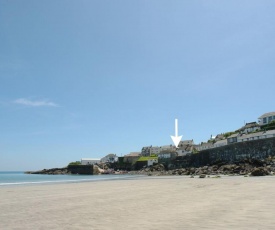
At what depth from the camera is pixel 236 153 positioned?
70438 millimetres

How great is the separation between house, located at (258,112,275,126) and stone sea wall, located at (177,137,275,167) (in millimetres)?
33397

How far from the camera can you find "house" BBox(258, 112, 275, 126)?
102m

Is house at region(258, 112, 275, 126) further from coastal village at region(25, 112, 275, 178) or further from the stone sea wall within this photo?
the stone sea wall

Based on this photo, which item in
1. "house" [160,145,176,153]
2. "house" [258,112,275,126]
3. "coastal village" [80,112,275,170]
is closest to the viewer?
"coastal village" [80,112,275,170]

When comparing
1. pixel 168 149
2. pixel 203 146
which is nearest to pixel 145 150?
pixel 168 149

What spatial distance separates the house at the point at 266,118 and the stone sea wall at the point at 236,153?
33.4m

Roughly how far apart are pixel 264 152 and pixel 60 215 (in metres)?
60.6

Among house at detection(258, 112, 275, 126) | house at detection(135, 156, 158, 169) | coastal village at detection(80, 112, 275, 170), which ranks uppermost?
house at detection(258, 112, 275, 126)

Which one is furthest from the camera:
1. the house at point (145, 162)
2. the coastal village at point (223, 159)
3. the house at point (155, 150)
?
the house at point (155, 150)

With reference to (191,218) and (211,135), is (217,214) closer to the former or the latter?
(191,218)

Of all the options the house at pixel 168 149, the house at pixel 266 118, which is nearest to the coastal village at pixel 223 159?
the house at pixel 266 118

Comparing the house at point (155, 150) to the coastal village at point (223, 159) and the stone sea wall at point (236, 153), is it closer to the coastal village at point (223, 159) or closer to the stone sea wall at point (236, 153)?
the coastal village at point (223, 159)

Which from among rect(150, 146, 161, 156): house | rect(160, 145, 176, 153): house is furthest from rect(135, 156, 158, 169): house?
rect(150, 146, 161, 156): house

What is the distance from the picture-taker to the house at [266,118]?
10218 cm
